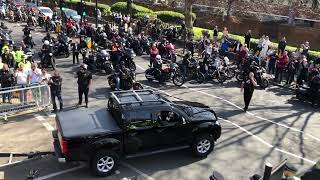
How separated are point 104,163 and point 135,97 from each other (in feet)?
6.79

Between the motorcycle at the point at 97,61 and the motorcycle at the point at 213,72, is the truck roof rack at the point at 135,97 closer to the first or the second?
the motorcycle at the point at 213,72

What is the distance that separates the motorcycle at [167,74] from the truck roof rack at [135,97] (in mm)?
7450

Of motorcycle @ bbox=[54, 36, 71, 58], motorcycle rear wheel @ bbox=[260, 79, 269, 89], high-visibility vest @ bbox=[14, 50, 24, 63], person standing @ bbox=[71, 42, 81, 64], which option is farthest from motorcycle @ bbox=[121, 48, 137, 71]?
motorcycle rear wheel @ bbox=[260, 79, 269, 89]

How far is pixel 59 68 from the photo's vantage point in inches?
866

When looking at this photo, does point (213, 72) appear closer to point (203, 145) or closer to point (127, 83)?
point (127, 83)

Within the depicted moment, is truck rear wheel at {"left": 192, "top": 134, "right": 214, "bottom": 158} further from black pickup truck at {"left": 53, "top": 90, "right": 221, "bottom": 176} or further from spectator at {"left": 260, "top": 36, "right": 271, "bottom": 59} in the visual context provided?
spectator at {"left": 260, "top": 36, "right": 271, "bottom": 59}

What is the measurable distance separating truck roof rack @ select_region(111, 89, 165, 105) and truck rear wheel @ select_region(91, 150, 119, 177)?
1449 millimetres

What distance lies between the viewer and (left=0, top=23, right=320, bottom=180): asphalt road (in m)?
11.3

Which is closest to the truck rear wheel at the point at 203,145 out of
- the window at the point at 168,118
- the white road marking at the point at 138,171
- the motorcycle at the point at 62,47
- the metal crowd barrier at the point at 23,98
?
the window at the point at 168,118

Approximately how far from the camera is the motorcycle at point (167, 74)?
64.6 feet

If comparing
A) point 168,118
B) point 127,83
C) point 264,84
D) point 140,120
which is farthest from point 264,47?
point 140,120

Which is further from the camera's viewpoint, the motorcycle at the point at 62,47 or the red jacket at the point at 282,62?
the motorcycle at the point at 62,47

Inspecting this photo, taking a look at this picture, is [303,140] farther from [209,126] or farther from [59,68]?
[59,68]

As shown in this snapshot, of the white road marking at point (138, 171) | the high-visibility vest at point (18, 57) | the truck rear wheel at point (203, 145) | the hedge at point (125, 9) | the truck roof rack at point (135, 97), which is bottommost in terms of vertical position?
the white road marking at point (138, 171)
